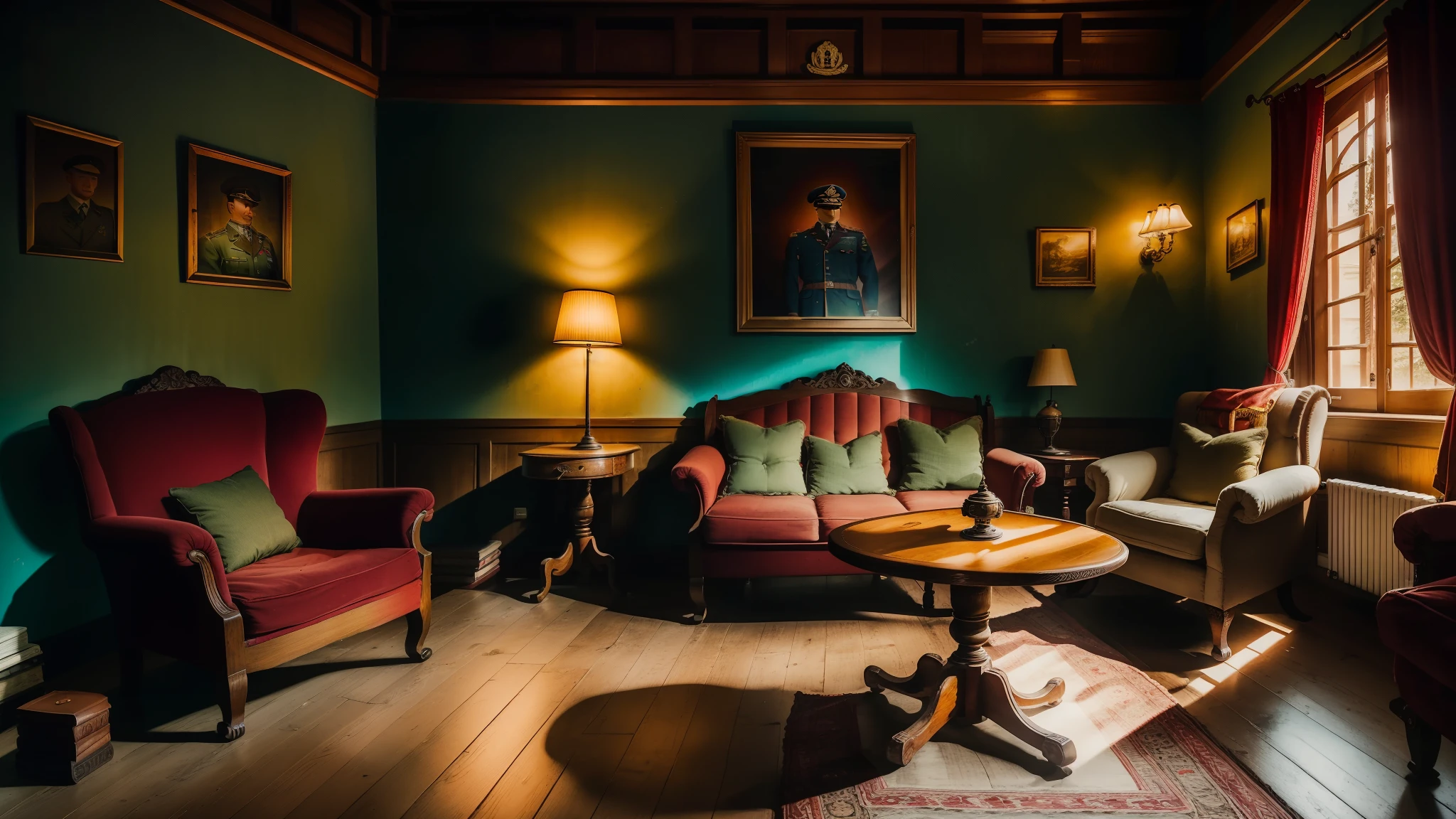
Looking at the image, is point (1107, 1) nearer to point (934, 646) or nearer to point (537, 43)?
point (537, 43)

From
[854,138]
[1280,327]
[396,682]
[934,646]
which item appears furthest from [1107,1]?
[396,682]

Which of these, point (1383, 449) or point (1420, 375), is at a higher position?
point (1420, 375)

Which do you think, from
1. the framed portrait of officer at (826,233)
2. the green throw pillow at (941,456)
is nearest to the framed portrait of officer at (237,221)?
the framed portrait of officer at (826,233)

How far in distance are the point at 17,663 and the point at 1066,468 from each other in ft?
14.5

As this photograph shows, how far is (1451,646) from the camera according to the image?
1.59m

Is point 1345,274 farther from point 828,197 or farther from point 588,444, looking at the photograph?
point 588,444

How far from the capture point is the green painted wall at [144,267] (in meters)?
2.68

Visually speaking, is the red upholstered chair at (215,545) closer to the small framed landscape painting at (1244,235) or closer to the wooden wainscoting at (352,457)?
the wooden wainscoting at (352,457)

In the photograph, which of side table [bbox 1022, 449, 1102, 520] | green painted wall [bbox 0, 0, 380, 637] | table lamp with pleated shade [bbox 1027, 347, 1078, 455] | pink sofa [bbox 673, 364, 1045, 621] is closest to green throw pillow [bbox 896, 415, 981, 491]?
pink sofa [bbox 673, 364, 1045, 621]

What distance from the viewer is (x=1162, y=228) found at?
4039mm

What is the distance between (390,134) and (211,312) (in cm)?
160

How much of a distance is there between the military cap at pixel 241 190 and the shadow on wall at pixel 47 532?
4.34 feet

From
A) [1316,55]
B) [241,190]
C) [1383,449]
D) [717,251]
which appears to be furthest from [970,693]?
[241,190]

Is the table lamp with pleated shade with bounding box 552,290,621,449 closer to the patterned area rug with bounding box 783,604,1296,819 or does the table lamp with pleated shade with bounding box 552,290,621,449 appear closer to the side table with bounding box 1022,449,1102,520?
the patterned area rug with bounding box 783,604,1296,819
